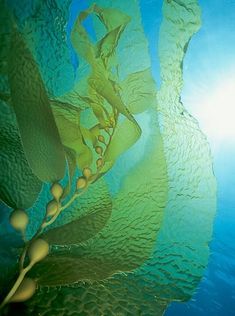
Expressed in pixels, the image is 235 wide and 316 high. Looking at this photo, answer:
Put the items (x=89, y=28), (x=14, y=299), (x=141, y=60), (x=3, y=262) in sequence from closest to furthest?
(x=14, y=299)
(x=3, y=262)
(x=141, y=60)
(x=89, y=28)

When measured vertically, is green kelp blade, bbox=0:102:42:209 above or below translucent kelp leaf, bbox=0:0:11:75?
below

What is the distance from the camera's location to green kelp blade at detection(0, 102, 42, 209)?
344 mm

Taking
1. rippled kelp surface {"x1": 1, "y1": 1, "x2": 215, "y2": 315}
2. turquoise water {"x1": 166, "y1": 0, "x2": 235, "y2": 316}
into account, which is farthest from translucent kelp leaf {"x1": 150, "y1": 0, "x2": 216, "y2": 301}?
turquoise water {"x1": 166, "y1": 0, "x2": 235, "y2": 316}

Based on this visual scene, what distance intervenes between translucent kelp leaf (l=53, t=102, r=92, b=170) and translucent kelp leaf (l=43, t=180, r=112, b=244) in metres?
0.06

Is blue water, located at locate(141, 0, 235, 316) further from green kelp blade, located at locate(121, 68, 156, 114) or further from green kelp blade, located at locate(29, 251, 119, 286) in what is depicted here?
green kelp blade, located at locate(29, 251, 119, 286)

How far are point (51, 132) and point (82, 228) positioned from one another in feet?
0.40

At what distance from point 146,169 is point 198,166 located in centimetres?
9

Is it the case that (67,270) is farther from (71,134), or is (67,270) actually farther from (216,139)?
(216,139)

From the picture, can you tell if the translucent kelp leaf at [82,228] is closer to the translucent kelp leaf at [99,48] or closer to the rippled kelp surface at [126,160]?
the rippled kelp surface at [126,160]

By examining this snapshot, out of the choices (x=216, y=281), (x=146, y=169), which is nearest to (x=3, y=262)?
(x=146, y=169)

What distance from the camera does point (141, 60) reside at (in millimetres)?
460

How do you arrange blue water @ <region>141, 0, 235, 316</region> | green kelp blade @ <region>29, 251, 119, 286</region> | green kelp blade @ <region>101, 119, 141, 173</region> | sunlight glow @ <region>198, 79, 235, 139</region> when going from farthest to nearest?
1. sunlight glow @ <region>198, 79, 235, 139</region>
2. blue water @ <region>141, 0, 235, 316</region>
3. green kelp blade @ <region>101, 119, 141, 173</region>
4. green kelp blade @ <region>29, 251, 119, 286</region>

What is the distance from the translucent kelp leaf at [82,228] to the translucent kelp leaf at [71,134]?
0.20ft

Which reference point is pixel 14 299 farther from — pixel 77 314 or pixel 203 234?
pixel 203 234
